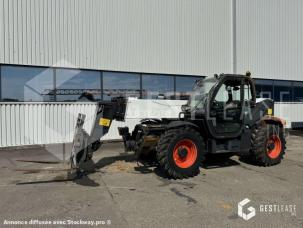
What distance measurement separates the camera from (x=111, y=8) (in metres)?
13.0

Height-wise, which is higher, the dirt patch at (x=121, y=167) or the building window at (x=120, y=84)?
the building window at (x=120, y=84)

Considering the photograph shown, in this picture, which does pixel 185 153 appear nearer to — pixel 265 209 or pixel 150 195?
pixel 150 195

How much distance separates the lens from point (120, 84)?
13.4m

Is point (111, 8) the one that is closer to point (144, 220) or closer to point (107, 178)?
point (107, 178)

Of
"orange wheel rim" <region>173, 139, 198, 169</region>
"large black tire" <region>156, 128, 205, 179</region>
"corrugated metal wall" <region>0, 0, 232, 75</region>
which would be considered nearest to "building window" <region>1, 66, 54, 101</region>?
"corrugated metal wall" <region>0, 0, 232, 75</region>

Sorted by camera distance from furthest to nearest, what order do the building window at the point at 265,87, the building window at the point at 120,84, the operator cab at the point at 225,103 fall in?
the building window at the point at 265,87
the building window at the point at 120,84
the operator cab at the point at 225,103

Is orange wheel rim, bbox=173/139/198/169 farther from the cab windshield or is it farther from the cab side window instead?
the cab side window

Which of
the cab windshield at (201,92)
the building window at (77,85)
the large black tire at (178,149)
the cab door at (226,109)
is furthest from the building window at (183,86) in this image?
the large black tire at (178,149)

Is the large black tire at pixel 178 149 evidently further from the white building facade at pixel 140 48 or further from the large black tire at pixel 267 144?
the white building facade at pixel 140 48

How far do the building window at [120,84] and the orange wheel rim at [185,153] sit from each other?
675 centimetres

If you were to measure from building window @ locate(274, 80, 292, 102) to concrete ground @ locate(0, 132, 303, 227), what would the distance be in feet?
32.9

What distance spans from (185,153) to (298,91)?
14.6m

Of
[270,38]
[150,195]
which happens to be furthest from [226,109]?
[270,38]

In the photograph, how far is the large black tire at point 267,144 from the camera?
26.1ft
